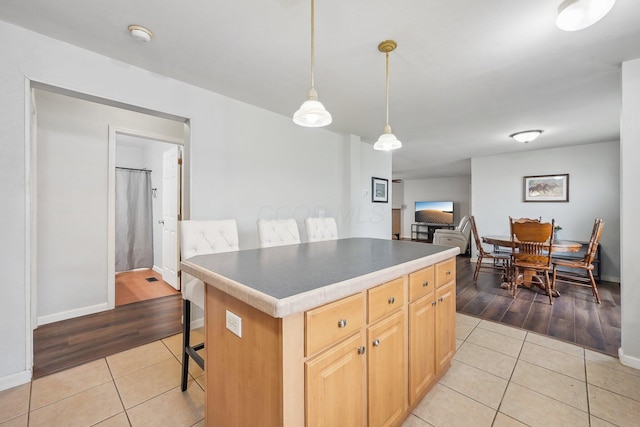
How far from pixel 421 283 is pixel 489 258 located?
379 cm

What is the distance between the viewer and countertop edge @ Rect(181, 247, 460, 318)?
831 millimetres

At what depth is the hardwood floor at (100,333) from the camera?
2068 millimetres

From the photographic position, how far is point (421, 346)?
1556 millimetres

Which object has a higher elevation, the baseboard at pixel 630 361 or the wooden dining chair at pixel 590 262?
the wooden dining chair at pixel 590 262

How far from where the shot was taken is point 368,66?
2.22 metres

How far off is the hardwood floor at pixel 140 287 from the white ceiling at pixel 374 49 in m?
2.75

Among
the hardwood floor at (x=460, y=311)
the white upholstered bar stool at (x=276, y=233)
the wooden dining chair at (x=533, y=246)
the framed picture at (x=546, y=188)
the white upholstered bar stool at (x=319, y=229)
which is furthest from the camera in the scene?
the framed picture at (x=546, y=188)

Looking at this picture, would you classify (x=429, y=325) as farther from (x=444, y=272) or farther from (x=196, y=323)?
(x=196, y=323)

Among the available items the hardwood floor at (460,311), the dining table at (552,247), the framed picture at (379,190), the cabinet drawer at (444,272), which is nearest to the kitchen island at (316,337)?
the cabinet drawer at (444,272)

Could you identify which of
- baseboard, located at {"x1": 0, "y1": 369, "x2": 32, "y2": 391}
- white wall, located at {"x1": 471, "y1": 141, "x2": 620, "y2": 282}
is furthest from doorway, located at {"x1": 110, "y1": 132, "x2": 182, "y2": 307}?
white wall, located at {"x1": 471, "y1": 141, "x2": 620, "y2": 282}

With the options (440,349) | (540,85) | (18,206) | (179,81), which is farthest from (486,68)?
(18,206)

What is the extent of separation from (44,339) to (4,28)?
8.01 feet

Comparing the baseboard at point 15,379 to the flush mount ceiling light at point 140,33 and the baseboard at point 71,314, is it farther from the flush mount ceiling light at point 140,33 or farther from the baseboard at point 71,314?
the flush mount ceiling light at point 140,33

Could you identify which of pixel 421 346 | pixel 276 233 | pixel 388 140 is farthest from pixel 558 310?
pixel 276 233
